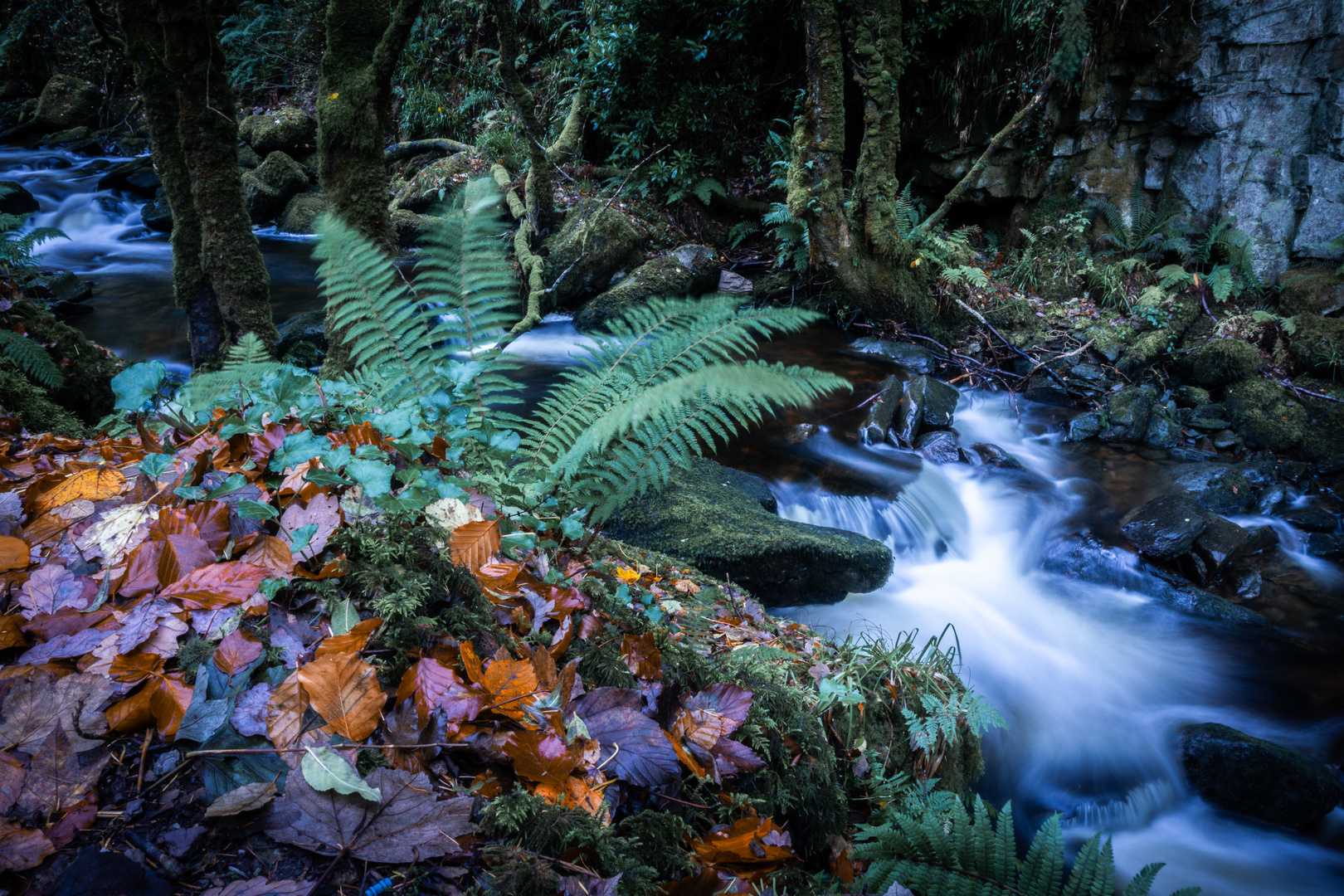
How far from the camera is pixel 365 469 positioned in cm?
131

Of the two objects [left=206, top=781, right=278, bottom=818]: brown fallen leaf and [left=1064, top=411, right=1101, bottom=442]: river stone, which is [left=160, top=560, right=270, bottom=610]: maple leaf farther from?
[left=1064, top=411, right=1101, bottom=442]: river stone

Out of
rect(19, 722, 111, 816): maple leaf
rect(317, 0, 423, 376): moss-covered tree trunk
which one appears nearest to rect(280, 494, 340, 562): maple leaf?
rect(19, 722, 111, 816): maple leaf

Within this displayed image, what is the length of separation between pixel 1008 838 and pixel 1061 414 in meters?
7.05

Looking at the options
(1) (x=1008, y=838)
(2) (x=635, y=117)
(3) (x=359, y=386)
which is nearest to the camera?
(1) (x=1008, y=838)

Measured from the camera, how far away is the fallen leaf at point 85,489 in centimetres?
148

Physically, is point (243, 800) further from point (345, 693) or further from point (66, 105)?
point (66, 105)

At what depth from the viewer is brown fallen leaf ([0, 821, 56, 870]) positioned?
0.75 m

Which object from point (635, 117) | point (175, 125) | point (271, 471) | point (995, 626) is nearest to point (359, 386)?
point (271, 471)

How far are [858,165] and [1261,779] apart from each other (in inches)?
293

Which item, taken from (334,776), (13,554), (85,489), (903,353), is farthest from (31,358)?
(903,353)

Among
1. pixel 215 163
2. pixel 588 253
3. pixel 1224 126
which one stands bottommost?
pixel 588 253

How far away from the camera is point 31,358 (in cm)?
320

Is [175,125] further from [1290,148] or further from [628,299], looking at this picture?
[1290,148]

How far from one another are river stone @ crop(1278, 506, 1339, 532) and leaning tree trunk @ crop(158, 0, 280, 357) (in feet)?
27.6
